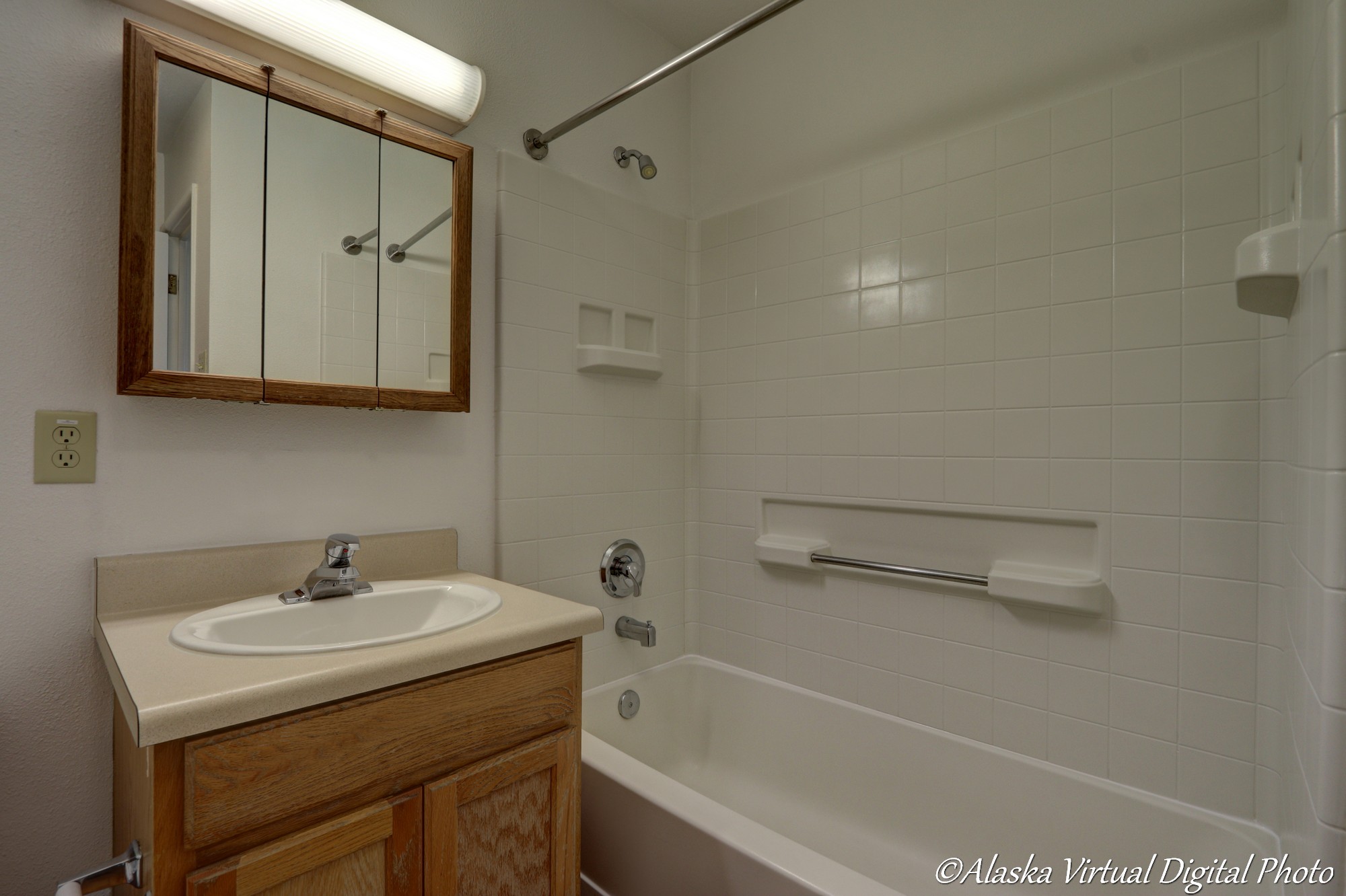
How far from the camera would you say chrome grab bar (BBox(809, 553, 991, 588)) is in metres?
1.56

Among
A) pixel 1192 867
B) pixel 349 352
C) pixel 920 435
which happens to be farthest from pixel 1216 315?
pixel 349 352

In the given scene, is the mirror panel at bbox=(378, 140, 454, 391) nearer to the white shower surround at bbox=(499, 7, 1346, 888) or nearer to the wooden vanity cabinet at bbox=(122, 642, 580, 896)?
Answer: the white shower surround at bbox=(499, 7, 1346, 888)

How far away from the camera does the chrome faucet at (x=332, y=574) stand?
1197 millimetres

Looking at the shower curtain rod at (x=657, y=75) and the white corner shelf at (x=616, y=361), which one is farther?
Result: the white corner shelf at (x=616, y=361)

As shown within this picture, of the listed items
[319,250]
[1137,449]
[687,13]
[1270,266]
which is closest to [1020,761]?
[1137,449]

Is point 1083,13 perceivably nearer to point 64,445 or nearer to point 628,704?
point 628,704

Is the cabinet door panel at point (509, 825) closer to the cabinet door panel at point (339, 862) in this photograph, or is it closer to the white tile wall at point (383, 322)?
the cabinet door panel at point (339, 862)

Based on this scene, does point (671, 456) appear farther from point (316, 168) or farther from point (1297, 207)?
point (1297, 207)

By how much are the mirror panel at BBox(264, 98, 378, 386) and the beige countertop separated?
1.24ft

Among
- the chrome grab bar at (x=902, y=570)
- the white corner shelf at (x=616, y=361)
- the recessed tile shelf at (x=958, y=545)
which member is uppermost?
the white corner shelf at (x=616, y=361)

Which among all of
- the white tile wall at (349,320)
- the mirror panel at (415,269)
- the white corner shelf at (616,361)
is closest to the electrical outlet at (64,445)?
the white tile wall at (349,320)

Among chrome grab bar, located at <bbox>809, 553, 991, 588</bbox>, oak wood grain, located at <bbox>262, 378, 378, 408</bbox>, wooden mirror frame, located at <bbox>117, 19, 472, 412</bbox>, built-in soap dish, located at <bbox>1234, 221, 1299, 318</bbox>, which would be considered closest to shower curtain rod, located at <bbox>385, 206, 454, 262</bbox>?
wooden mirror frame, located at <bbox>117, 19, 472, 412</bbox>

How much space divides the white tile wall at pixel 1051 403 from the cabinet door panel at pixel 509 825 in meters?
0.97

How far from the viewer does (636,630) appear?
1.87m
